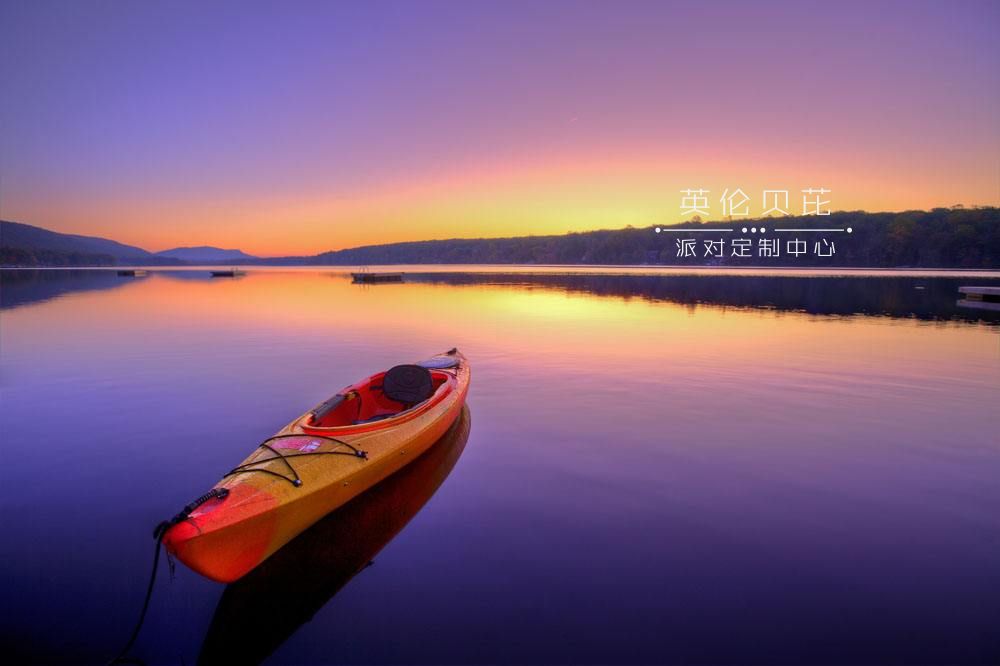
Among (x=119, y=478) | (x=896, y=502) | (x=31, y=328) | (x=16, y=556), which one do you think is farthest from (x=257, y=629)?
(x=31, y=328)

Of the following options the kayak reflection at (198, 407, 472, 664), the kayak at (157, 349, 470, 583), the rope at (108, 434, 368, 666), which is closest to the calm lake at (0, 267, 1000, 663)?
the kayak reflection at (198, 407, 472, 664)

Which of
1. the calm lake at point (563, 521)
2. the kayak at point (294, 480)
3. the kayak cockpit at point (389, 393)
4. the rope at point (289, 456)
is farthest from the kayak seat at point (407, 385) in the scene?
the rope at point (289, 456)

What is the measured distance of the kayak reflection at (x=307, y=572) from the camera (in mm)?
5457

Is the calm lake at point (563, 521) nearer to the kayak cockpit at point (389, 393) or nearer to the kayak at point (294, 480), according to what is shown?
the kayak at point (294, 480)

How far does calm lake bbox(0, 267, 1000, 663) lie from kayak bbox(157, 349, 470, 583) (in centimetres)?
69

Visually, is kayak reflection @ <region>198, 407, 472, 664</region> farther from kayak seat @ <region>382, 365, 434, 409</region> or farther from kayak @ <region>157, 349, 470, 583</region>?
kayak seat @ <region>382, 365, 434, 409</region>

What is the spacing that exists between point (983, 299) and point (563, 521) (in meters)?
52.9

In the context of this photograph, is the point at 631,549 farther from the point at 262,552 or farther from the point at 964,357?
the point at 964,357

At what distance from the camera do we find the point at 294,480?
6.48 metres

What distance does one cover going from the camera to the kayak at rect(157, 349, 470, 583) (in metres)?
5.41

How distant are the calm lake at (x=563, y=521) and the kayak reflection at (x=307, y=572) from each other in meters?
0.03

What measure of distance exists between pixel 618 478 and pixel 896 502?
438 centimetres

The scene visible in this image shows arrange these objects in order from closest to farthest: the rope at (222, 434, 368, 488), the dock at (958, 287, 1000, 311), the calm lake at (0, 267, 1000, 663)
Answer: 1. the calm lake at (0, 267, 1000, 663)
2. the rope at (222, 434, 368, 488)
3. the dock at (958, 287, 1000, 311)

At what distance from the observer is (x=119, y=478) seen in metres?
9.26
